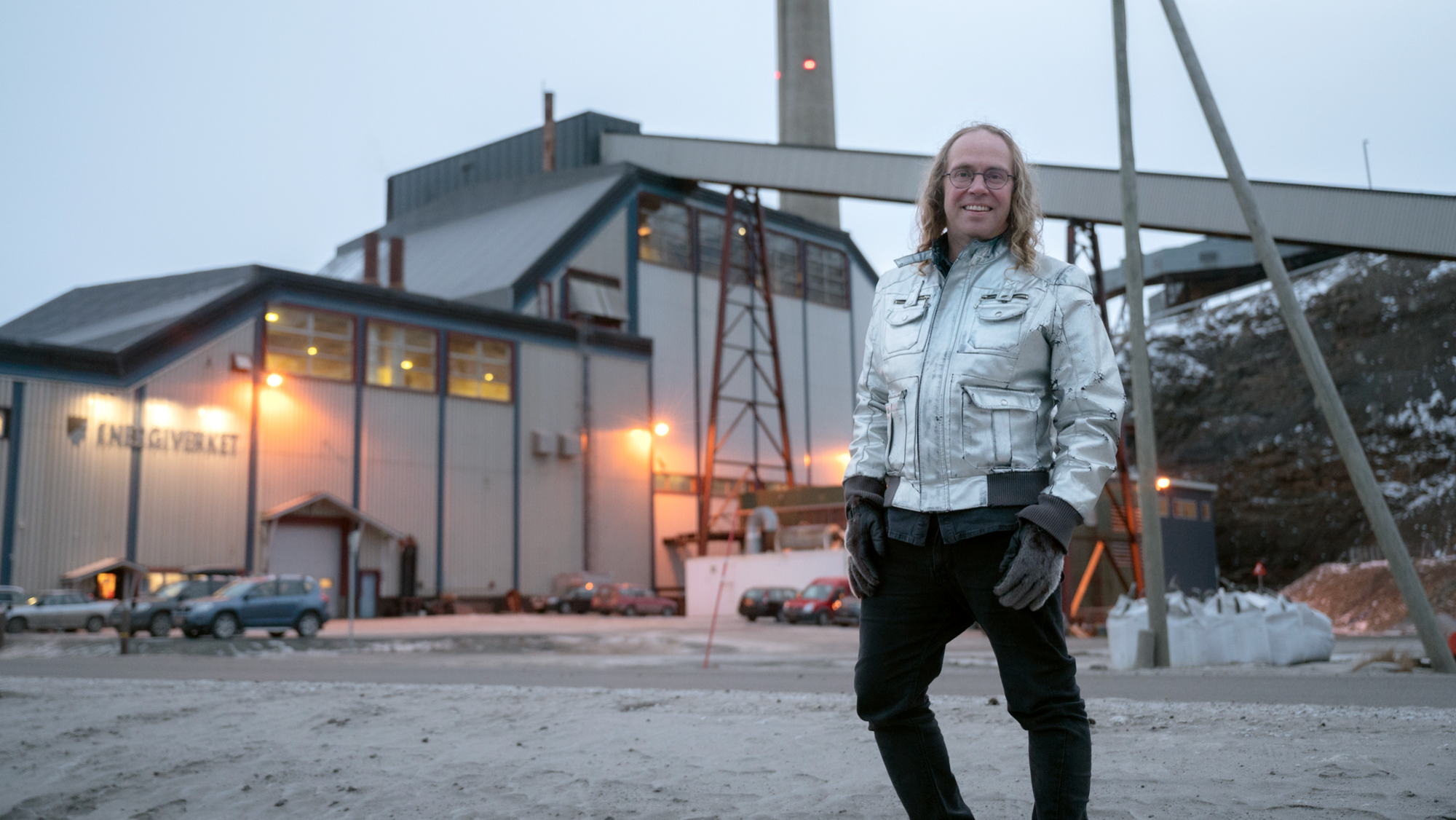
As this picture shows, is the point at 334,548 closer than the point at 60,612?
No

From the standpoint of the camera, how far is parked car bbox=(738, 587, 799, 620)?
33.9 metres

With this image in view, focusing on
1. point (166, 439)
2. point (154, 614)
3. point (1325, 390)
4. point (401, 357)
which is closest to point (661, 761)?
point (1325, 390)

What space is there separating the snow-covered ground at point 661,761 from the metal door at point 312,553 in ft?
98.5

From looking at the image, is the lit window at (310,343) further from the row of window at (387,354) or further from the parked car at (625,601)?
the parked car at (625,601)

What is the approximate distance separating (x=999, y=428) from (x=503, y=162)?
56136mm

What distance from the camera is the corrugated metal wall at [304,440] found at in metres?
36.4

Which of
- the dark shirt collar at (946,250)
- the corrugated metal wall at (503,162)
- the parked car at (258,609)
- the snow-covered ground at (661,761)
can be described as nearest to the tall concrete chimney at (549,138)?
the corrugated metal wall at (503,162)

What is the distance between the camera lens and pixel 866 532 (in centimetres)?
303

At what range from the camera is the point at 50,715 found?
7.70 metres

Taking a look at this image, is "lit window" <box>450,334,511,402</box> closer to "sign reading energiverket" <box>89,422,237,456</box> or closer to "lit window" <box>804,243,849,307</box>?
"sign reading energiverket" <box>89,422,237,456</box>

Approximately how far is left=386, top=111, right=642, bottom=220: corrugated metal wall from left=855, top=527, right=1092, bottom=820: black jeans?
169ft

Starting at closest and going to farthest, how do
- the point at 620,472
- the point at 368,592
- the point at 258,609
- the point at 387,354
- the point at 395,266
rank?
the point at 258,609
the point at 368,592
the point at 387,354
the point at 395,266
the point at 620,472

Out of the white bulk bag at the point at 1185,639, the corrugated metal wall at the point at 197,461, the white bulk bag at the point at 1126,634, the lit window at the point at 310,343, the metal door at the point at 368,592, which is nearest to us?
the white bulk bag at the point at 1185,639

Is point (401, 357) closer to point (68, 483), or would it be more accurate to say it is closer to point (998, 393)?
point (68, 483)
